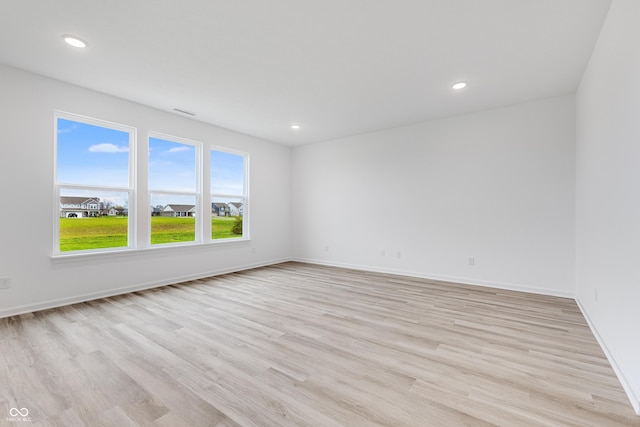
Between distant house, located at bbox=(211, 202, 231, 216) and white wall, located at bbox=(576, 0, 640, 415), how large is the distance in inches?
202

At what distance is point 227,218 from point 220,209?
0.80ft

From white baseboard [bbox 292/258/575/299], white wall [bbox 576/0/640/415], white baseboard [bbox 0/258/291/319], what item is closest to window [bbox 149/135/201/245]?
white baseboard [bbox 0/258/291/319]

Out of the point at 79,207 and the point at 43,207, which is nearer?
the point at 43,207

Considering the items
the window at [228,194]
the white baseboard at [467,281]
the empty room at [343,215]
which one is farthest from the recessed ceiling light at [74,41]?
the white baseboard at [467,281]

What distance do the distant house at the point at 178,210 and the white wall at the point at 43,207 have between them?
1.50ft

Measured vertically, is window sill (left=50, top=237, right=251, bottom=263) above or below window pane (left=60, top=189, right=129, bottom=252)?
below

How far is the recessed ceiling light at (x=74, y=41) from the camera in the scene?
8.31ft

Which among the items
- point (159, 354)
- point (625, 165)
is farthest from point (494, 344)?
point (159, 354)

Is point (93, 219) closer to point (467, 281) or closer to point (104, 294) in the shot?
point (104, 294)

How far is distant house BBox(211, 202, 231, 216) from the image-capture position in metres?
5.19

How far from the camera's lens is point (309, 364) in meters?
2.10

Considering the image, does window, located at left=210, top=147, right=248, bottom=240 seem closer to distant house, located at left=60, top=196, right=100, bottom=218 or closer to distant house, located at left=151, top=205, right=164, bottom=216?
distant house, located at left=151, top=205, right=164, bottom=216

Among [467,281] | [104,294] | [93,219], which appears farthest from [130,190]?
[467,281]

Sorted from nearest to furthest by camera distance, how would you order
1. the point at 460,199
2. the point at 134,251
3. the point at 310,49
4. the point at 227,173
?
1. the point at 310,49
2. the point at 134,251
3. the point at 460,199
4. the point at 227,173
